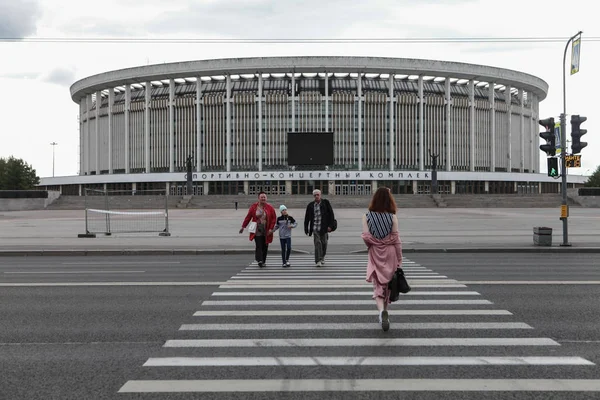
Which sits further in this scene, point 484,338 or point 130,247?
point 130,247

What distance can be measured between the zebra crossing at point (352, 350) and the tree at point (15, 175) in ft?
329

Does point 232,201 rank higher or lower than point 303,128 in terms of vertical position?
lower

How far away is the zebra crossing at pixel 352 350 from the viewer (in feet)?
16.2

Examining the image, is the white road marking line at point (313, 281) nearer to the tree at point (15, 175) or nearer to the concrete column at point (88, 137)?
the tree at point (15, 175)

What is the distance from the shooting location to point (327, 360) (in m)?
5.64

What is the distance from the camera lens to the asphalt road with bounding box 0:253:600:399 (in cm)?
492

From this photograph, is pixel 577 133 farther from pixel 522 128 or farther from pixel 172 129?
pixel 522 128

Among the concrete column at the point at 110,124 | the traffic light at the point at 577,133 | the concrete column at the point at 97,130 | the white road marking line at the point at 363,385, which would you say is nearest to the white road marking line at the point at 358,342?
the white road marking line at the point at 363,385

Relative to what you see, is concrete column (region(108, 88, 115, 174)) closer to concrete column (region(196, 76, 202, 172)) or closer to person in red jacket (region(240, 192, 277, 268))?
concrete column (region(196, 76, 202, 172))

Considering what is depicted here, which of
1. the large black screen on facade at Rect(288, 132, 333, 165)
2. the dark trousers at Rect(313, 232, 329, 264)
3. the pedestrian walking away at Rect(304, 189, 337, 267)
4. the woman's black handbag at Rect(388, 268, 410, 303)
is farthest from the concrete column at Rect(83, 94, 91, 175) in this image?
the woman's black handbag at Rect(388, 268, 410, 303)

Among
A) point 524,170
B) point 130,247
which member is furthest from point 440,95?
point 130,247

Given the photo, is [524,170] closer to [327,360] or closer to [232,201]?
[232,201]

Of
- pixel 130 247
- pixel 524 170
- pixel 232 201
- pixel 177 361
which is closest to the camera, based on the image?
pixel 177 361

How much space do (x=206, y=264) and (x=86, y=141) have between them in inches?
4080
